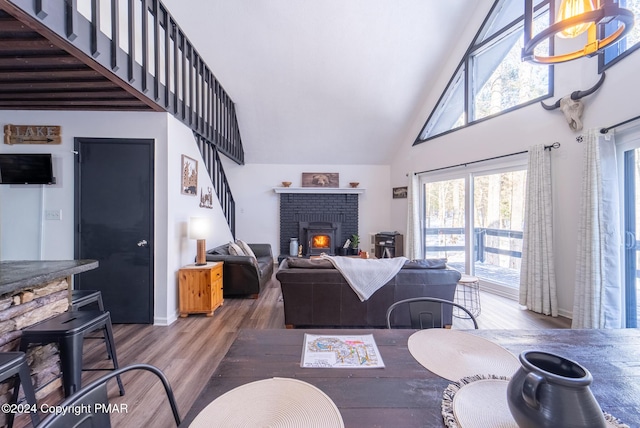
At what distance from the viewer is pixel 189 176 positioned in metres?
3.42

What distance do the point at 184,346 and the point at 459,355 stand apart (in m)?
2.42

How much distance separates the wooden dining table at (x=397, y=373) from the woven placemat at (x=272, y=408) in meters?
0.03

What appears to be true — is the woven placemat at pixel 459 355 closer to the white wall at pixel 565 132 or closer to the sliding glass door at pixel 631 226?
the sliding glass door at pixel 631 226

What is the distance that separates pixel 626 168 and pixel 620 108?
0.59 metres

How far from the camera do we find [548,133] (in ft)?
10.8

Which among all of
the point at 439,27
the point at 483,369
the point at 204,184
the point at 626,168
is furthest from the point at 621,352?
the point at 439,27

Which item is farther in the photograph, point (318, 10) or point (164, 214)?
point (318, 10)

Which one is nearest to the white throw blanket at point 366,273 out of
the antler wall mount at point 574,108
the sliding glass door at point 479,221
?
the sliding glass door at point 479,221

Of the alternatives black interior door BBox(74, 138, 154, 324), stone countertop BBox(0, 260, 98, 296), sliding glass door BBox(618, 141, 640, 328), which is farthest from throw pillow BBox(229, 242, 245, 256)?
sliding glass door BBox(618, 141, 640, 328)

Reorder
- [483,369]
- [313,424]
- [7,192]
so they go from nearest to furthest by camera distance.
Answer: [313,424], [483,369], [7,192]

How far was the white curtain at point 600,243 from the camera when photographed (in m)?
2.52

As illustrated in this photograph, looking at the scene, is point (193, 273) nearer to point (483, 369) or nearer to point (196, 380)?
point (196, 380)

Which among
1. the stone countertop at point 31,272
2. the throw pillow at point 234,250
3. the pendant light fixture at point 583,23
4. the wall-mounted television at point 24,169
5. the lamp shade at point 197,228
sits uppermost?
the pendant light fixture at point 583,23

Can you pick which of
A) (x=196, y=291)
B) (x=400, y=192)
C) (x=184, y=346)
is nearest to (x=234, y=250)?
(x=196, y=291)
